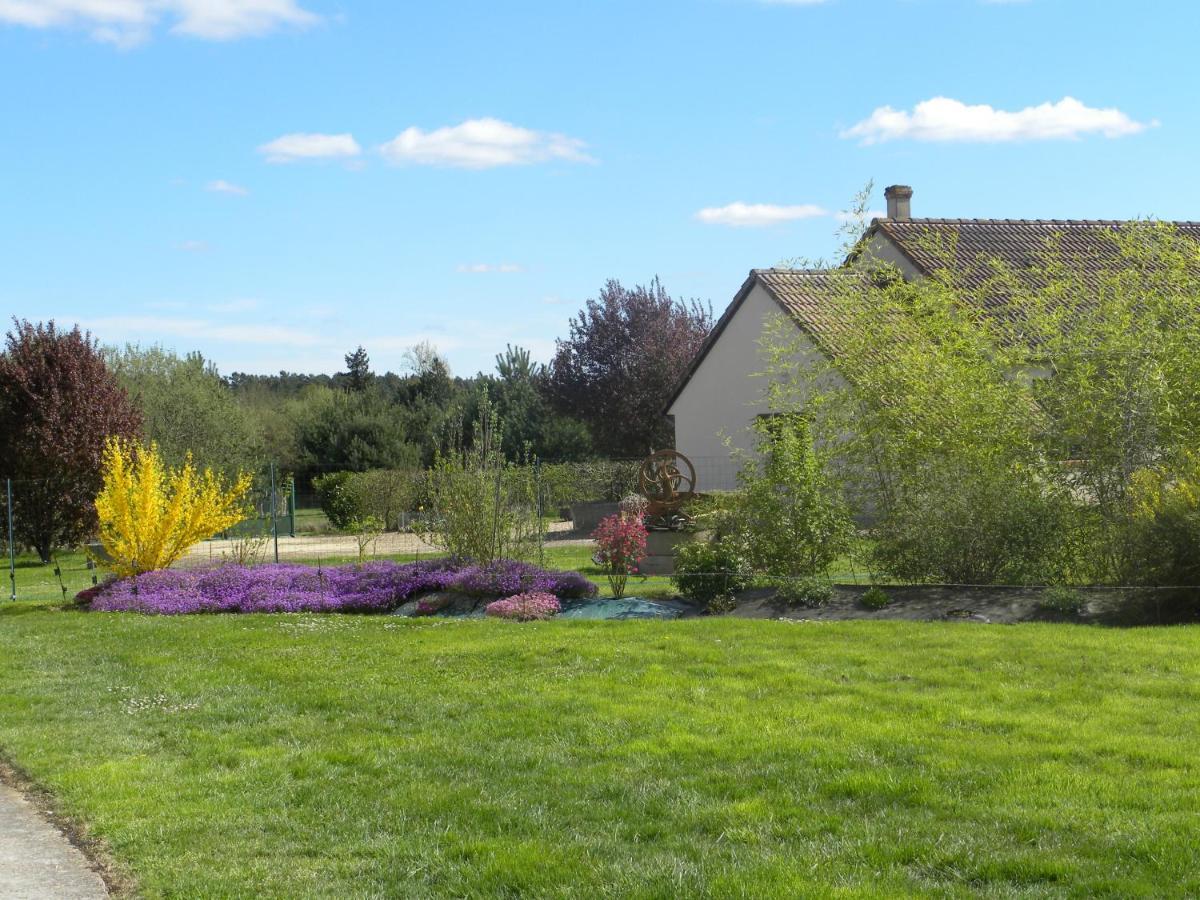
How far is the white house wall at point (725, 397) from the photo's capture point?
1057 inches

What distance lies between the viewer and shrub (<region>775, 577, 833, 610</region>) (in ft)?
39.6

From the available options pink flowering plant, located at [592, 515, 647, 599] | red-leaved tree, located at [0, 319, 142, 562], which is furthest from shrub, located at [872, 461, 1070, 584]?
red-leaved tree, located at [0, 319, 142, 562]

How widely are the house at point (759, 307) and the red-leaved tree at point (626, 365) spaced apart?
A: 8459 millimetres

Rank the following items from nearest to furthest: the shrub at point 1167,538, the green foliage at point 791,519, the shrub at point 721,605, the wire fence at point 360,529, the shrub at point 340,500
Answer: the shrub at point 1167,538
the shrub at point 721,605
the green foliage at point 791,519
the wire fence at point 360,529
the shrub at point 340,500

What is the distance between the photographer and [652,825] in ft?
17.7

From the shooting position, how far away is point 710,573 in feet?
42.0

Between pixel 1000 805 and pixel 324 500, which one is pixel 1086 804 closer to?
pixel 1000 805

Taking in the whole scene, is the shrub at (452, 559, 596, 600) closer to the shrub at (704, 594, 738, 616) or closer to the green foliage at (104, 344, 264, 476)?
the shrub at (704, 594, 738, 616)

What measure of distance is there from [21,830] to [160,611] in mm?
8640

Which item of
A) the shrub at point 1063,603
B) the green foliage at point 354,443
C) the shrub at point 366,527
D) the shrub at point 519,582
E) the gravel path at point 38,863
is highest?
the green foliage at point 354,443

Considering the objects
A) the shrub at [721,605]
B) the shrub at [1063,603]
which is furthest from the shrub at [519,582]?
the shrub at [1063,603]

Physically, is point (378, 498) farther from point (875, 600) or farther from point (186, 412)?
point (875, 600)

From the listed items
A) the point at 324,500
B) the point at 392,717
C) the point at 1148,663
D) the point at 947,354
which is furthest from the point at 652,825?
the point at 324,500

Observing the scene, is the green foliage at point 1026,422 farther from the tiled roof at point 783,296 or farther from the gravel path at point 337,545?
the gravel path at point 337,545
